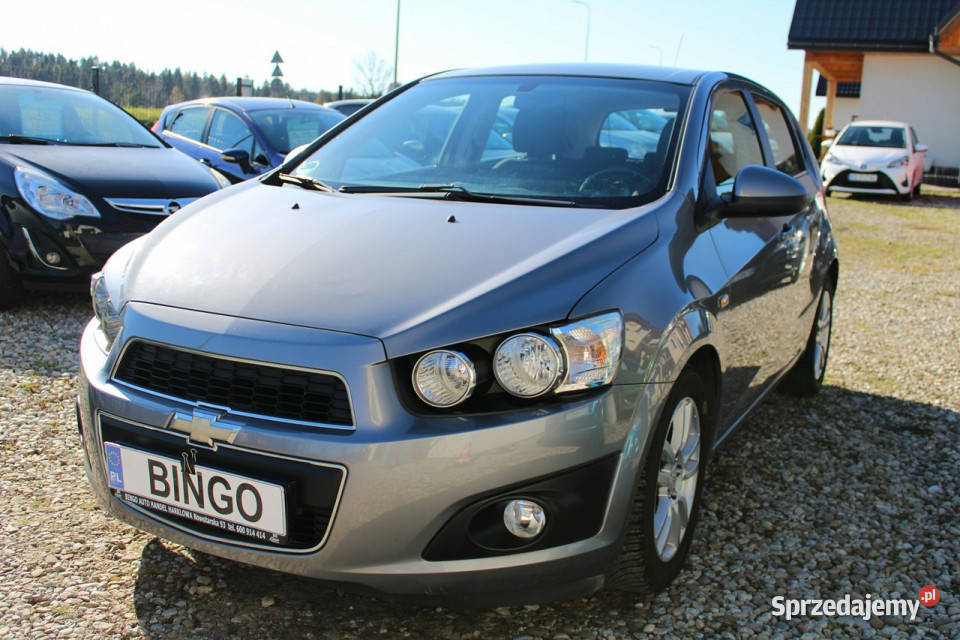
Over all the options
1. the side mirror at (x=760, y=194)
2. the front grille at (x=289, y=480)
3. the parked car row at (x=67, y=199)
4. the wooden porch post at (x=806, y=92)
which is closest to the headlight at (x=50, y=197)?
the parked car row at (x=67, y=199)

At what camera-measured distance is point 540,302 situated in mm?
2164

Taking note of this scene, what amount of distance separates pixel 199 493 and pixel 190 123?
8020mm

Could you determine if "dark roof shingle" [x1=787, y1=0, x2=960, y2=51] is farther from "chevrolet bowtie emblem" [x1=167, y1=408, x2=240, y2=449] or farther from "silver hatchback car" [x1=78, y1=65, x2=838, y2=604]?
"chevrolet bowtie emblem" [x1=167, y1=408, x2=240, y2=449]

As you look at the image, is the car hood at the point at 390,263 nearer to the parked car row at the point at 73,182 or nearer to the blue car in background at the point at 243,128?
the parked car row at the point at 73,182

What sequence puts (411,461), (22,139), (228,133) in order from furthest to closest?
(228,133)
(22,139)
(411,461)

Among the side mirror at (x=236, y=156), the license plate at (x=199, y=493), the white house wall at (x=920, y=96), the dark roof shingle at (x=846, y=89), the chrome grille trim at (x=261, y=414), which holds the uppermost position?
the dark roof shingle at (x=846, y=89)

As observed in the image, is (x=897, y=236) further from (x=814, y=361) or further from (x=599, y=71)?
(x=599, y=71)

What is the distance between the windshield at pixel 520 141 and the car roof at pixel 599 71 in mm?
57

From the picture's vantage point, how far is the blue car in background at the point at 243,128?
8.61m

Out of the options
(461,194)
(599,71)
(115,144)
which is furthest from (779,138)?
(115,144)

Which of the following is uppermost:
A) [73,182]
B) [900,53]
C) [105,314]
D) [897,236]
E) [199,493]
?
[900,53]

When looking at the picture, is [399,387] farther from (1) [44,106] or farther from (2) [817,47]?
(2) [817,47]

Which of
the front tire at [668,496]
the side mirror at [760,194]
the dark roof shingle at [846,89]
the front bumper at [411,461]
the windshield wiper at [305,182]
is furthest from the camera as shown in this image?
the dark roof shingle at [846,89]

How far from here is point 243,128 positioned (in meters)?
8.77
